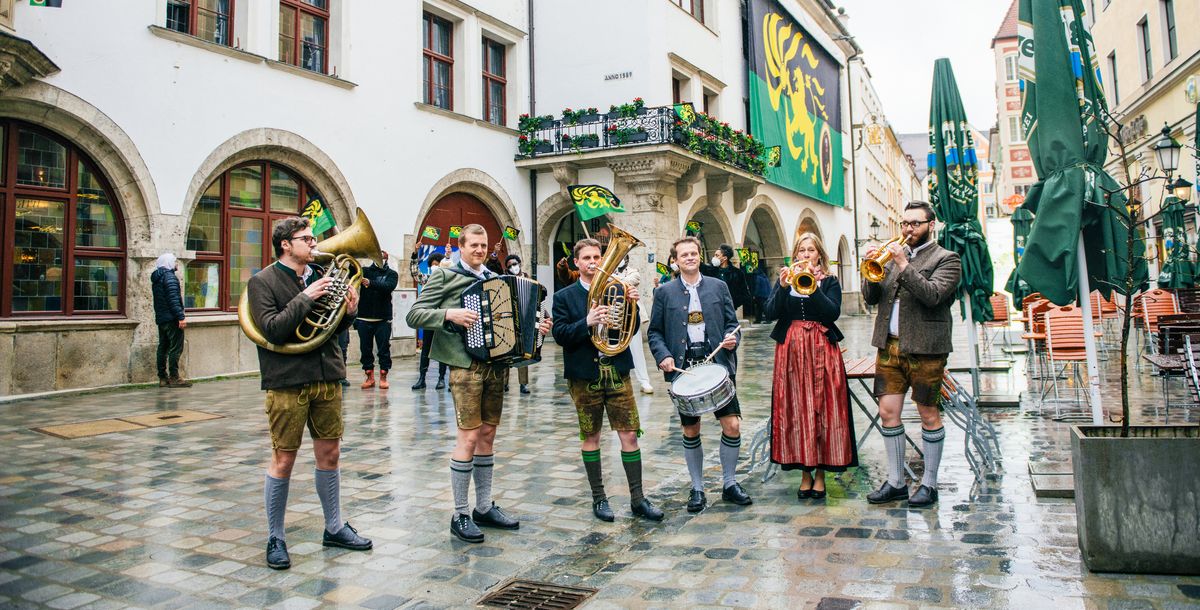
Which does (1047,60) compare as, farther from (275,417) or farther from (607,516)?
(275,417)

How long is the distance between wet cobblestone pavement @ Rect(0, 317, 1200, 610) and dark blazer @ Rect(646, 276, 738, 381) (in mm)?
992

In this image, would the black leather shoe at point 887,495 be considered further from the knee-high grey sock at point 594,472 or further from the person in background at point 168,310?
the person in background at point 168,310

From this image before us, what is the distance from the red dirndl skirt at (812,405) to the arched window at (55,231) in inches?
406

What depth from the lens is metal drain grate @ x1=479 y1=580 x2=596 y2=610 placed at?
3566 mm

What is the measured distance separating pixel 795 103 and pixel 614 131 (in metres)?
11.7

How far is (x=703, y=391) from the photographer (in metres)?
4.80

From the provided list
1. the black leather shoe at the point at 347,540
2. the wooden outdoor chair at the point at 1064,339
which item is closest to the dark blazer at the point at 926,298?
the black leather shoe at the point at 347,540

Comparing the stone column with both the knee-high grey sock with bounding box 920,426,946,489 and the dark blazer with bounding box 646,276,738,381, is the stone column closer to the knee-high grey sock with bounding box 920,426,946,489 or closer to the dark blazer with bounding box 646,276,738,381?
the dark blazer with bounding box 646,276,738,381

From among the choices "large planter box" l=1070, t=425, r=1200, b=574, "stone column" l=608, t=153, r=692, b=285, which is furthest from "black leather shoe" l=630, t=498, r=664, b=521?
"stone column" l=608, t=153, r=692, b=285

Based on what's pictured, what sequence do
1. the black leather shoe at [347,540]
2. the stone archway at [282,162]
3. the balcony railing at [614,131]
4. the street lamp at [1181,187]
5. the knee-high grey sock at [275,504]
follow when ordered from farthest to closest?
the balcony railing at [614,131], the street lamp at [1181,187], the stone archway at [282,162], the black leather shoe at [347,540], the knee-high grey sock at [275,504]

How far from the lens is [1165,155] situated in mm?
12633

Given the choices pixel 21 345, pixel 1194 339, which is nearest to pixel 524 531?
pixel 1194 339

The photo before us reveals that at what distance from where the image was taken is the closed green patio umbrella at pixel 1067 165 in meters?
4.41

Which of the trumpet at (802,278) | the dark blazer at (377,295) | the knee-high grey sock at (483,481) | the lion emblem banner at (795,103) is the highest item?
the lion emblem banner at (795,103)
